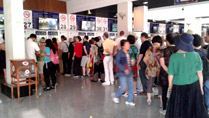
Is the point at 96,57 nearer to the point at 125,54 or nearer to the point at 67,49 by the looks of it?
the point at 67,49

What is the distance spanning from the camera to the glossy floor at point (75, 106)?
3.33 metres

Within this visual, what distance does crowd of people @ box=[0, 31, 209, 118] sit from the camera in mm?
2236

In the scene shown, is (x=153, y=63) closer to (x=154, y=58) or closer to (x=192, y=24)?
(x=154, y=58)

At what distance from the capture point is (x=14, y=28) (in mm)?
4395

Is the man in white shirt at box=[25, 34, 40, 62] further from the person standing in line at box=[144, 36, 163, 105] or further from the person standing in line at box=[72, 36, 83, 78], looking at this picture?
the person standing in line at box=[144, 36, 163, 105]

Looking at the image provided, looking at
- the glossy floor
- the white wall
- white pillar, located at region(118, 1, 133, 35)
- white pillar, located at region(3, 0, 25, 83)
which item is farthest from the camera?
the white wall

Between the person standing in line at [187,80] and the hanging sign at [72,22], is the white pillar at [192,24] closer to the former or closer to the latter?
the hanging sign at [72,22]

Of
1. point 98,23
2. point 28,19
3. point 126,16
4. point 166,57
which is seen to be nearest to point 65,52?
point 126,16

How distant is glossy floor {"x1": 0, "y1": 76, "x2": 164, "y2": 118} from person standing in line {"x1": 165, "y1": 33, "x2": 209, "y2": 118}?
106 centimetres

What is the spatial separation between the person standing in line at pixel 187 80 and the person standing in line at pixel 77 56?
4.71m

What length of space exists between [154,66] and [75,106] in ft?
5.96

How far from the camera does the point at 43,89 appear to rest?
5.19m

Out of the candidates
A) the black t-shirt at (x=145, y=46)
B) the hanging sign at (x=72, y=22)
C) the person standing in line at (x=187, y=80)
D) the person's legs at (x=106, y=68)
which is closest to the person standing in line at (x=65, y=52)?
the person's legs at (x=106, y=68)

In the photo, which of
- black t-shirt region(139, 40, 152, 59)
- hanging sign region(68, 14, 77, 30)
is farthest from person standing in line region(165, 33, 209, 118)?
hanging sign region(68, 14, 77, 30)
